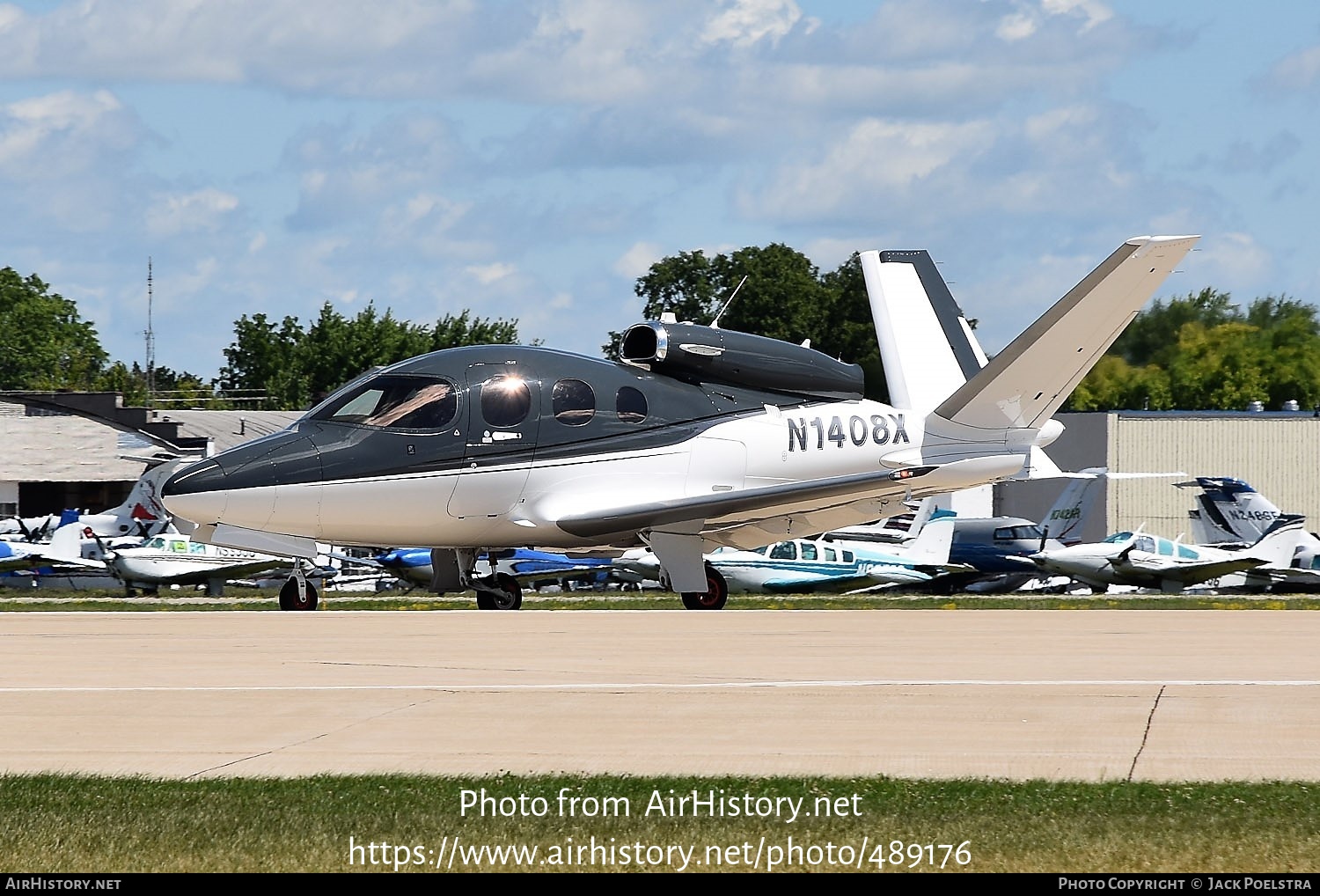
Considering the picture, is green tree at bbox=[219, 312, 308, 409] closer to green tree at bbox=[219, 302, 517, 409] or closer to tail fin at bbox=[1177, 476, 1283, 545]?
green tree at bbox=[219, 302, 517, 409]

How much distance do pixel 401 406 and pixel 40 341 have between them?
141m

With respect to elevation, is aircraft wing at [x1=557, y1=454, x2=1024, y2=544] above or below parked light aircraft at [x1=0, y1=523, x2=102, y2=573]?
above

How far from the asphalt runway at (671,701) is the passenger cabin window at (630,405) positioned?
18.3 feet

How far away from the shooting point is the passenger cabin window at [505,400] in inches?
884

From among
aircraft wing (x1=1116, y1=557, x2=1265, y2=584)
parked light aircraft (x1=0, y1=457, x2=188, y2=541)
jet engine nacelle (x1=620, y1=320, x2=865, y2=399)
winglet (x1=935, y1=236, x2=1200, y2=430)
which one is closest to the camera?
winglet (x1=935, y1=236, x2=1200, y2=430)

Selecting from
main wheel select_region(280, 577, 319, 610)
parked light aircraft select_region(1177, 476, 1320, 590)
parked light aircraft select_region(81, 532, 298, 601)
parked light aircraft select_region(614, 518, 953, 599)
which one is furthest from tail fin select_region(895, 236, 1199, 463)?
parked light aircraft select_region(1177, 476, 1320, 590)

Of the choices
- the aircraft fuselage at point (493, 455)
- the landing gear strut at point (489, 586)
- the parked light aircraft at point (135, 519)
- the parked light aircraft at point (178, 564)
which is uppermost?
the aircraft fuselage at point (493, 455)

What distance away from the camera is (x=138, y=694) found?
40.9 feet

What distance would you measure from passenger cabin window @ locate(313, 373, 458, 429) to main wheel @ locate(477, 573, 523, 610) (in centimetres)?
288

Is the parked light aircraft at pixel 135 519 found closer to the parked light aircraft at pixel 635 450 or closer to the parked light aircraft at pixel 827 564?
the parked light aircraft at pixel 827 564

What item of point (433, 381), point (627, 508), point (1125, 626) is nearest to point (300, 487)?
point (433, 381)

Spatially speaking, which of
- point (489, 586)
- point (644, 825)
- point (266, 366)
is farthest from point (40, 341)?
point (644, 825)

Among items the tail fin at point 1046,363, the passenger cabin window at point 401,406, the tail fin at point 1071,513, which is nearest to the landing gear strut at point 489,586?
the passenger cabin window at point 401,406

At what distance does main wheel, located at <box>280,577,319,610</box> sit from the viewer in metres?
22.7
